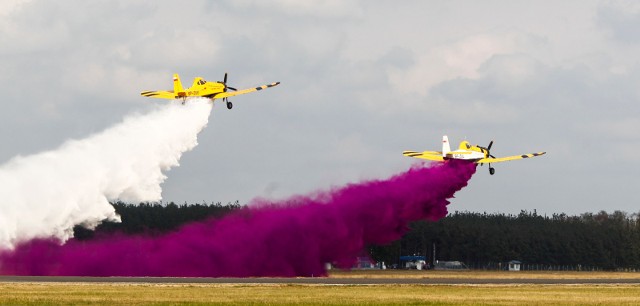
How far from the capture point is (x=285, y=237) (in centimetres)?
12319

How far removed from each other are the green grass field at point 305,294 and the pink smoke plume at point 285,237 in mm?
18432

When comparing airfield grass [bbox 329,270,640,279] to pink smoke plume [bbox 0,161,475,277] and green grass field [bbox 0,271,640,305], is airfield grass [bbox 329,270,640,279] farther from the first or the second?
green grass field [bbox 0,271,640,305]

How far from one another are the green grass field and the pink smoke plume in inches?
726

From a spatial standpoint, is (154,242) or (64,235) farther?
(154,242)

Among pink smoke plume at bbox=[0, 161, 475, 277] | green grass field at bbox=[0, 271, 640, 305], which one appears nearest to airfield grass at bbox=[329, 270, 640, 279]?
pink smoke plume at bbox=[0, 161, 475, 277]

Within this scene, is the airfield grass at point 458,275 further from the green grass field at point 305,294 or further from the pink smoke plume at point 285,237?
the green grass field at point 305,294

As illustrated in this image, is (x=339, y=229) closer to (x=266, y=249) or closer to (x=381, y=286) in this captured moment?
(x=266, y=249)

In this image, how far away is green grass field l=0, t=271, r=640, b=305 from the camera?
80.4 meters

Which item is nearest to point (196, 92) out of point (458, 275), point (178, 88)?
point (178, 88)

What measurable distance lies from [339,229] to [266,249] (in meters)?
7.40

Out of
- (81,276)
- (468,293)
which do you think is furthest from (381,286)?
(81,276)

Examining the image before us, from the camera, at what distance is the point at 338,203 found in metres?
123

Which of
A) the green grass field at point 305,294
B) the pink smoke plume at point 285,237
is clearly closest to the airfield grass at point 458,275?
the pink smoke plume at point 285,237

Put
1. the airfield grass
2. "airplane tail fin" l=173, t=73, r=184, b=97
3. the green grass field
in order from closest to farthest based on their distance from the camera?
the green grass field → "airplane tail fin" l=173, t=73, r=184, b=97 → the airfield grass
